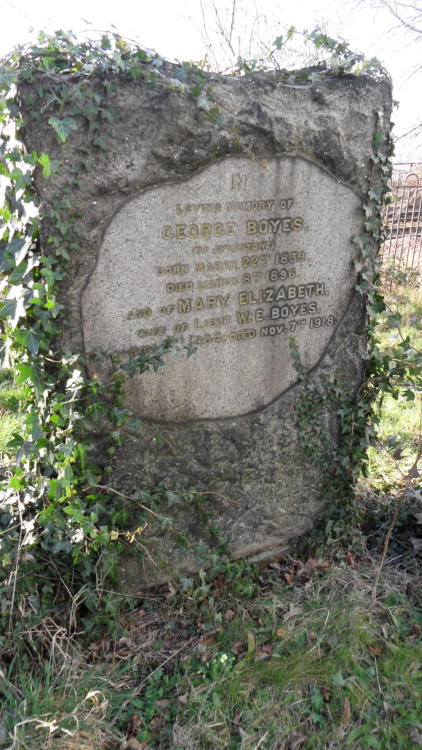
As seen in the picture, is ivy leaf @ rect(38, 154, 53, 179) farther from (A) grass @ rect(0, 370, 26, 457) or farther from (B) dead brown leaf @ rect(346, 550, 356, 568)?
(B) dead brown leaf @ rect(346, 550, 356, 568)

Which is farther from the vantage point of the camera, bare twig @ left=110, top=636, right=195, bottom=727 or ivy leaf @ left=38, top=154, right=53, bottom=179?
bare twig @ left=110, top=636, right=195, bottom=727

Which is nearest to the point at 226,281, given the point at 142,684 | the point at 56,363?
the point at 56,363

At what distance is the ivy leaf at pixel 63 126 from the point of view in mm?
1932

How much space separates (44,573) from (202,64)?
6.86 feet

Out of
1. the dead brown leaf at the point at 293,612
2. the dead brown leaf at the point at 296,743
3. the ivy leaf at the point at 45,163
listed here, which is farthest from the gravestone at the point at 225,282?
the dead brown leaf at the point at 296,743

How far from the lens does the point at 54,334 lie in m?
2.21

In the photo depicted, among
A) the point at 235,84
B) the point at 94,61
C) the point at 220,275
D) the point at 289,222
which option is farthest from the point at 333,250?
the point at 94,61

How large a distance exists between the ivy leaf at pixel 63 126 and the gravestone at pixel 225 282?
0.08 meters

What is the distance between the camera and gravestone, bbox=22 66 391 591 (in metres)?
2.21

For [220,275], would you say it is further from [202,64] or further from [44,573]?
[44,573]

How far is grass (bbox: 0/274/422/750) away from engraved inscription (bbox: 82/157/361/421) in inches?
22.9

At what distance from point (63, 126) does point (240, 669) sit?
2008mm

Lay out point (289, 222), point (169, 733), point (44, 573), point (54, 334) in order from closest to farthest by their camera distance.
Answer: point (169, 733) < point (54, 334) < point (44, 573) < point (289, 222)

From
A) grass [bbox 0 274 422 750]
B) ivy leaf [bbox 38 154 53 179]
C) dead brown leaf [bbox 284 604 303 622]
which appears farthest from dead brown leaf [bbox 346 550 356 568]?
ivy leaf [bbox 38 154 53 179]
